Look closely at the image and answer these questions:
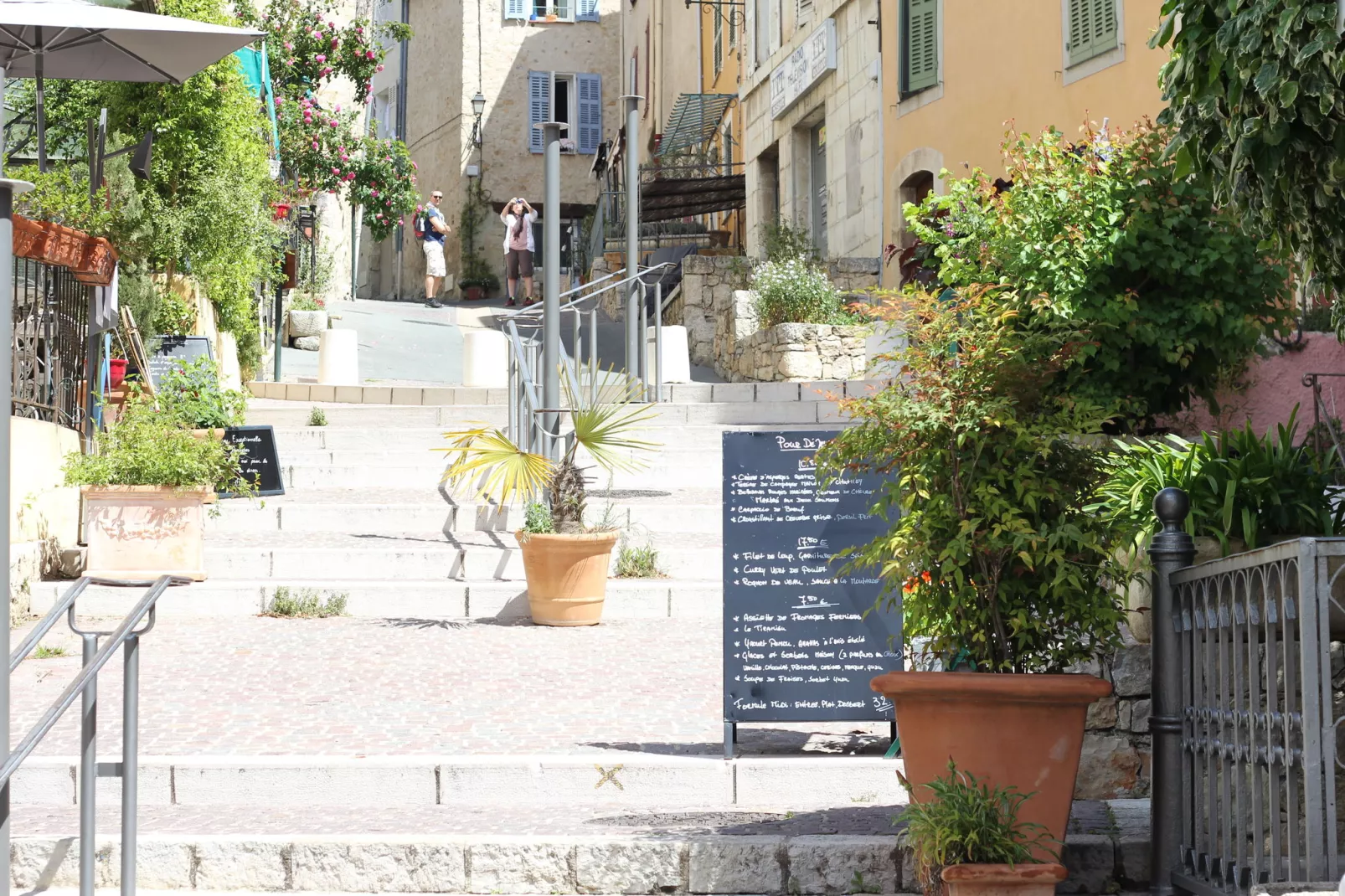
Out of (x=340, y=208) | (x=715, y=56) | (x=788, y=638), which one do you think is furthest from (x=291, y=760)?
(x=340, y=208)

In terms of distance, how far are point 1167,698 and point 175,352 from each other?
11.0 m

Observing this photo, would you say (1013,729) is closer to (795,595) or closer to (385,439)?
(795,595)

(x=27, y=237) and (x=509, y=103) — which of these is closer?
(x=27, y=237)

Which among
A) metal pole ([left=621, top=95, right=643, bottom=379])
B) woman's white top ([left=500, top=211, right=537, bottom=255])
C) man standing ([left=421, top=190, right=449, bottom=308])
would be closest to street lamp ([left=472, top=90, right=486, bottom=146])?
man standing ([left=421, top=190, right=449, bottom=308])

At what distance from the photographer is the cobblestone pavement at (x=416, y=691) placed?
5762 millimetres

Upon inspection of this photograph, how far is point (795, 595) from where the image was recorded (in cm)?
570

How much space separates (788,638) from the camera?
223 inches

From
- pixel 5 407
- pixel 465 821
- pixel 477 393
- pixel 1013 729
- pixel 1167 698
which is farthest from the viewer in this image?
pixel 477 393

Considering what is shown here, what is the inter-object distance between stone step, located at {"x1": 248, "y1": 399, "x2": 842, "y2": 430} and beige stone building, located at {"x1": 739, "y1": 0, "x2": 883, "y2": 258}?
15.5 ft

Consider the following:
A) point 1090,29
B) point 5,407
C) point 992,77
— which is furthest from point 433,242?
point 5,407

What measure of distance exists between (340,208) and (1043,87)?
57.0 ft

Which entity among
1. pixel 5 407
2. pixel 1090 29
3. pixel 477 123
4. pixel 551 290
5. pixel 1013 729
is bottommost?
pixel 1013 729

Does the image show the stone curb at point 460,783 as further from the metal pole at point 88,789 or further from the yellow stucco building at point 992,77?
the yellow stucco building at point 992,77

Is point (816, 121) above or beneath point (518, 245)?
above
